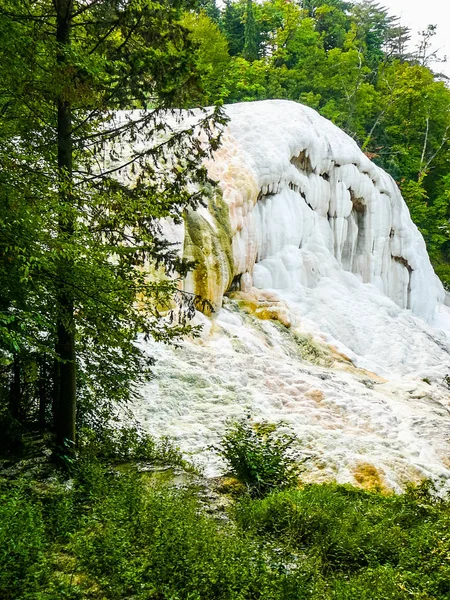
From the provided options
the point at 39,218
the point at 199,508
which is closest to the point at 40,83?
the point at 39,218

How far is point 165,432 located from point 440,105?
105 ft

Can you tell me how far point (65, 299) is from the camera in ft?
17.4

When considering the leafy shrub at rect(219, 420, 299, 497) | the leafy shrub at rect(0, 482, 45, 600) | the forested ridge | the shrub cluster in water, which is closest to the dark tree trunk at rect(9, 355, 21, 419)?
the shrub cluster in water

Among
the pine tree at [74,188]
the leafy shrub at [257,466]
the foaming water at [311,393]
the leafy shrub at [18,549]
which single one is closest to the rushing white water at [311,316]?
the foaming water at [311,393]

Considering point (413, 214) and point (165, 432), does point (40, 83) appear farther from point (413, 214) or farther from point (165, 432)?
point (413, 214)

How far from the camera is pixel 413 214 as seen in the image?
102 feet

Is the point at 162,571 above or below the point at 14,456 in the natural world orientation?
above

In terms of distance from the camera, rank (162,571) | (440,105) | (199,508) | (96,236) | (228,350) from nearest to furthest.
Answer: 1. (162,571)
2. (199,508)
3. (96,236)
4. (228,350)
5. (440,105)

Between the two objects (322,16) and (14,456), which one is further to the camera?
(322,16)

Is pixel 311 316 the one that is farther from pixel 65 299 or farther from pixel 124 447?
pixel 65 299

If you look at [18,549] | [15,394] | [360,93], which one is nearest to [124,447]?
[15,394]

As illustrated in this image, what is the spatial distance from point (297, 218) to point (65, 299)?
1352 centimetres

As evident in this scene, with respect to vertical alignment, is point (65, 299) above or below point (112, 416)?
above

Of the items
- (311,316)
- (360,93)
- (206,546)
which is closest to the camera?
(206,546)
